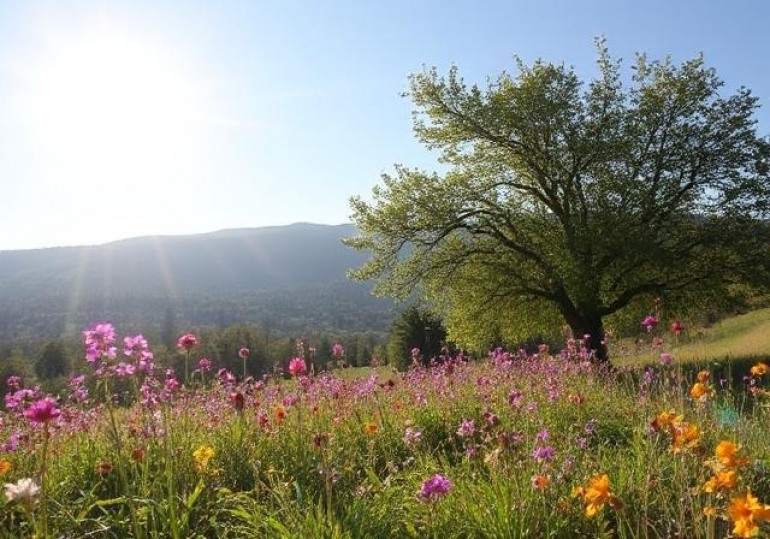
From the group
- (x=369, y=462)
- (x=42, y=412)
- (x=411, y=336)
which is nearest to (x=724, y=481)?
(x=42, y=412)

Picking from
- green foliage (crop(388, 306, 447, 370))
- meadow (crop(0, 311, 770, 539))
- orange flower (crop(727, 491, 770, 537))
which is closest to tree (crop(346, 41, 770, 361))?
meadow (crop(0, 311, 770, 539))

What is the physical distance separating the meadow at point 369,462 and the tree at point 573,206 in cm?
1223

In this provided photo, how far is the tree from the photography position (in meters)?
19.3

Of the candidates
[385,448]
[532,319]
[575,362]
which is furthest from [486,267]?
[385,448]

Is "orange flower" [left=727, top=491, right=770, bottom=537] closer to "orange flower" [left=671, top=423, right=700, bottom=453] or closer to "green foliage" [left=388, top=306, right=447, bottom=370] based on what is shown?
"orange flower" [left=671, top=423, right=700, bottom=453]

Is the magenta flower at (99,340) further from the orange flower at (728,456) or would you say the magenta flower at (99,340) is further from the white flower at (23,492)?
the orange flower at (728,456)

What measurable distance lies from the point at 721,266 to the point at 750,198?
2.37 m

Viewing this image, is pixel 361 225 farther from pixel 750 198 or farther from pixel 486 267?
pixel 750 198

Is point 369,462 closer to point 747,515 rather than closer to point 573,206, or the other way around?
point 747,515

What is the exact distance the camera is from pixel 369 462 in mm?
5305

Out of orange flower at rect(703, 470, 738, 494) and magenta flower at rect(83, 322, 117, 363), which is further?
magenta flower at rect(83, 322, 117, 363)

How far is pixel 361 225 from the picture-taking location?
21.2 meters

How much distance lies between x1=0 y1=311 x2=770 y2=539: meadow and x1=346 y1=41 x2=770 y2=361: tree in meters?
12.2

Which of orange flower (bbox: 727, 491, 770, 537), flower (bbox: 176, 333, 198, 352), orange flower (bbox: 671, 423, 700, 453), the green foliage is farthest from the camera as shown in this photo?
the green foliage
